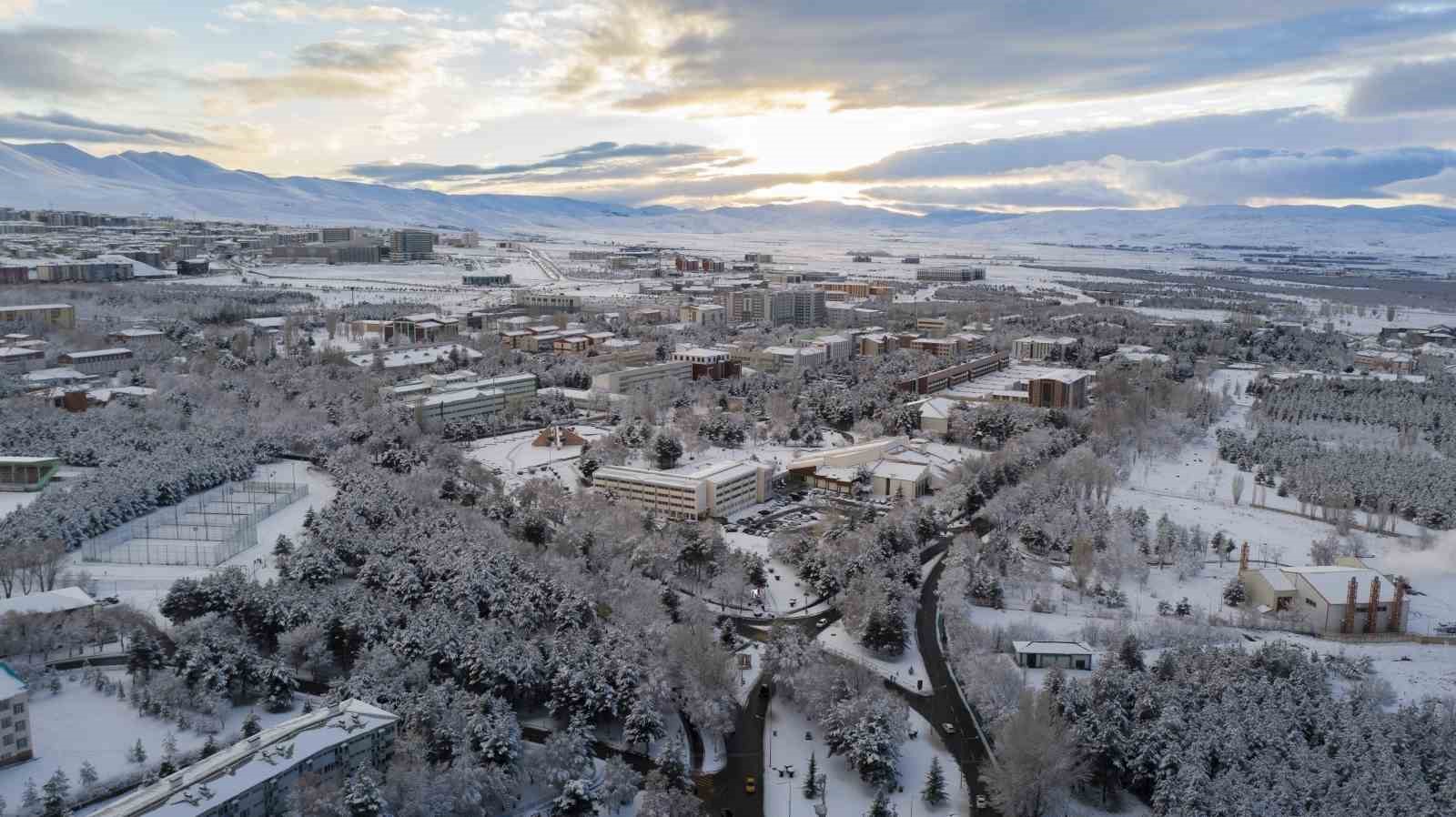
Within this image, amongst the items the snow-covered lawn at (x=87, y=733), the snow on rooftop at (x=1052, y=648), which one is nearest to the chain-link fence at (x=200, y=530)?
the snow-covered lawn at (x=87, y=733)

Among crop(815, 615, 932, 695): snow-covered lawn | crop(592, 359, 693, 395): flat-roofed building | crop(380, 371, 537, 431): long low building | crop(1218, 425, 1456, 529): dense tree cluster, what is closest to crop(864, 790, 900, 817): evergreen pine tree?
crop(815, 615, 932, 695): snow-covered lawn

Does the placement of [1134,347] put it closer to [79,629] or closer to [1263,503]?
[1263,503]

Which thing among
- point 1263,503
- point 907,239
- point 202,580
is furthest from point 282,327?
point 907,239

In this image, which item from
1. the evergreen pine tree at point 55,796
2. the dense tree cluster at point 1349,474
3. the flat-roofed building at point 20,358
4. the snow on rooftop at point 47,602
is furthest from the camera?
the flat-roofed building at point 20,358

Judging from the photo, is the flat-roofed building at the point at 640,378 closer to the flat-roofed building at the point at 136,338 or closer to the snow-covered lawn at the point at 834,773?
the flat-roofed building at the point at 136,338

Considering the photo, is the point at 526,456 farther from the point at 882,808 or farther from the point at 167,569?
the point at 882,808

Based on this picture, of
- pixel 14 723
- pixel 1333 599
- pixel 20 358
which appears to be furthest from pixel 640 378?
pixel 14 723

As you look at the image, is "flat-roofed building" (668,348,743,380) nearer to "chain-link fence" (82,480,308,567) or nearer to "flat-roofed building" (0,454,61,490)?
"chain-link fence" (82,480,308,567)
